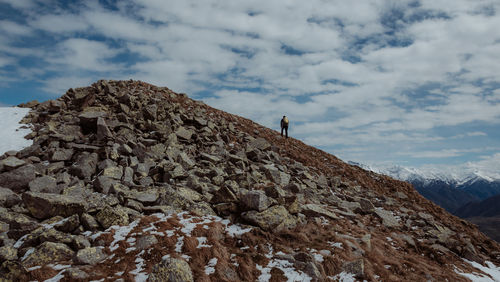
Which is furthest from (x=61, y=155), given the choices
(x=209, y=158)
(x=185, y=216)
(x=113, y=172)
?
(x=185, y=216)

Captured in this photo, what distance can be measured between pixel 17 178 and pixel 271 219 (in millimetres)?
14364

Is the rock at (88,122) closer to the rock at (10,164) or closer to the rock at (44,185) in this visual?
the rock at (10,164)

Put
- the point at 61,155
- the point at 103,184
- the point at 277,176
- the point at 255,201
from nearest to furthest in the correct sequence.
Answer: the point at 255,201 → the point at 103,184 → the point at 61,155 → the point at 277,176

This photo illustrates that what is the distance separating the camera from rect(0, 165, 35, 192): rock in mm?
14611

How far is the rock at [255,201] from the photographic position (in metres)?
12.9

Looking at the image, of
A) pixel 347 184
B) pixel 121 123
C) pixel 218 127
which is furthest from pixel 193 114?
pixel 347 184

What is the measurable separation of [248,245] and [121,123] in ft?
53.7

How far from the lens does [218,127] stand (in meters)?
28.5

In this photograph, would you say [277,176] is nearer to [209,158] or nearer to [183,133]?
[209,158]

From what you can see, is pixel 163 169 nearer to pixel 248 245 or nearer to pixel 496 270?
pixel 248 245

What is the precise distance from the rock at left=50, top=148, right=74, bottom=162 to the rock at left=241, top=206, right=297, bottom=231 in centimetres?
1318

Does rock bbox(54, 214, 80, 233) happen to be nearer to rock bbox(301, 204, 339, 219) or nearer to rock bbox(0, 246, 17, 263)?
rock bbox(0, 246, 17, 263)

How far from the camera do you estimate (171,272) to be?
8492 millimetres

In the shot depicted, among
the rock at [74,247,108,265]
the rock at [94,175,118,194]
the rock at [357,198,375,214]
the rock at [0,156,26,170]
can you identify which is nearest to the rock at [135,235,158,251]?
the rock at [74,247,108,265]
